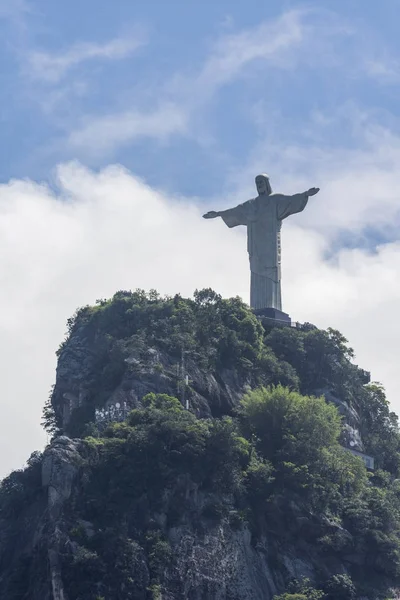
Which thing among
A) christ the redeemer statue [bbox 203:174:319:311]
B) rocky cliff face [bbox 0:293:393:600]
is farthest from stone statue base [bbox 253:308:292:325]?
rocky cliff face [bbox 0:293:393:600]

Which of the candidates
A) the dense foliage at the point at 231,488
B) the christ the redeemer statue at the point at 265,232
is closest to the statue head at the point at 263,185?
the christ the redeemer statue at the point at 265,232

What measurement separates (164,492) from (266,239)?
18.0 m

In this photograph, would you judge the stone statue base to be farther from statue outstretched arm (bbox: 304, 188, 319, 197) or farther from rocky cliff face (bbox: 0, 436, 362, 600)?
rocky cliff face (bbox: 0, 436, 362, 600)

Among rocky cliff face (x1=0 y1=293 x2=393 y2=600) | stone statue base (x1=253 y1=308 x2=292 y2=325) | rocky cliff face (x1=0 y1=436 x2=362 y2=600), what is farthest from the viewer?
stone statue base (x1=253 y1=308 x2=292 y2=325)

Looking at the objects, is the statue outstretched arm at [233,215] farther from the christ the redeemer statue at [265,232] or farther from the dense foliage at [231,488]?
the dense foliage at [231,488]

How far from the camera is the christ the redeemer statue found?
65.5 meters

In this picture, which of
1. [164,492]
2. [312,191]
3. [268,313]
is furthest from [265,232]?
[164,492]

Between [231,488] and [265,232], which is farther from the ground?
[265,232]

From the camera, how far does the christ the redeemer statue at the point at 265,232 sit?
65.5 meters

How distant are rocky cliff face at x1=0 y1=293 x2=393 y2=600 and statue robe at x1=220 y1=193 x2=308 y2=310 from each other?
6.26 ft

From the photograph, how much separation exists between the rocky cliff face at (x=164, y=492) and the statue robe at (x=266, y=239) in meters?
1.91

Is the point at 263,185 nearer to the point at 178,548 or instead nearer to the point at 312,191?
the point at 312,191

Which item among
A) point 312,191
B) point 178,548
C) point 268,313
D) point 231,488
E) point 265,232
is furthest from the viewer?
point 265,232

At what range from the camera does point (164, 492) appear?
50.9 m
